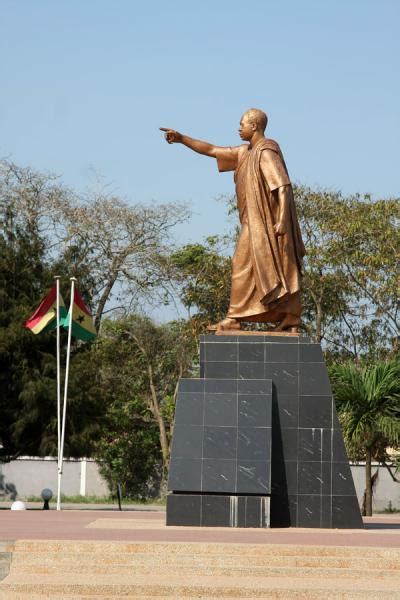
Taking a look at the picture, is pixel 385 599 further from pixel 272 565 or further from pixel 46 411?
pixel 46 411

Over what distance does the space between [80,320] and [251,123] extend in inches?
374

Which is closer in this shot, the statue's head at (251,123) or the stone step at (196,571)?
the stone step at (196,571)

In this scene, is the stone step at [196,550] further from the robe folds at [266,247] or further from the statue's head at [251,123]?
the statue's head at [251,123]

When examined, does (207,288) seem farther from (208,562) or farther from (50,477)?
(208,562)

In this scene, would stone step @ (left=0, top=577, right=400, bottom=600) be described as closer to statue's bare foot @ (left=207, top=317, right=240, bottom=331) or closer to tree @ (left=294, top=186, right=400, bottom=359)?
statue's bare foot @ (left=207, top=317, right=240, bottom=331)

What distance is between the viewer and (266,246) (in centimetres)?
1245

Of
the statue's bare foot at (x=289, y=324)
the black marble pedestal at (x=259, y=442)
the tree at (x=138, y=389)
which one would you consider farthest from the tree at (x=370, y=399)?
the tree at (x=138, y=389)

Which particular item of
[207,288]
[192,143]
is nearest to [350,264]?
[207,288]

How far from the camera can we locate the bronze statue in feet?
40.8

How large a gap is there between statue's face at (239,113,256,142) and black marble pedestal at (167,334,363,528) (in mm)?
2291

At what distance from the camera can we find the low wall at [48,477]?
32062 millimetres

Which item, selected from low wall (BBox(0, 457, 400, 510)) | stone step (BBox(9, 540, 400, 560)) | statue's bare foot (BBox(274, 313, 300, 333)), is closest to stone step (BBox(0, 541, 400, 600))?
stone step (BBox(9, 540, 400, 560))

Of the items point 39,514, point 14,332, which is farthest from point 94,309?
point 39,514

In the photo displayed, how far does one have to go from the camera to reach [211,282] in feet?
91.1
